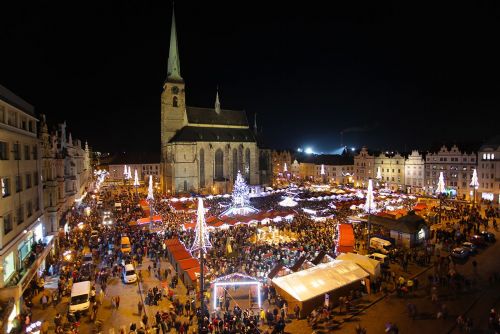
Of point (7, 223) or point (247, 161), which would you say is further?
point (247, 161)

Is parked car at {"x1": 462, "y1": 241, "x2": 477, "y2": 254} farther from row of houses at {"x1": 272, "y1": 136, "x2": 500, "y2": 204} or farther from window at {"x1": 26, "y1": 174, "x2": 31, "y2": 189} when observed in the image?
window at {"x1": 26, "y1": 174, "x2": 31, "y2": 189}

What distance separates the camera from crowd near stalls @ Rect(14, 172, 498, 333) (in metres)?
16.4

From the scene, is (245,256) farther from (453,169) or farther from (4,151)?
(453,169)

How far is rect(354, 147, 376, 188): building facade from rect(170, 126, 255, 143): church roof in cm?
2581

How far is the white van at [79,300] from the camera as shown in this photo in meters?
16.3

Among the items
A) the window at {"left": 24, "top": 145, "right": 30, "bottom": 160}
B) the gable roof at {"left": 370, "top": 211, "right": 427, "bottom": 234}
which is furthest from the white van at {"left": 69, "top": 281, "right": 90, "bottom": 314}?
the gable roof at {"left": 370, "top": 211, "right": 427, "bottom": 234}

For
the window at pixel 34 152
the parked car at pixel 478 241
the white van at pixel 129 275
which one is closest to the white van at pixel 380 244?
the parked car at pixel 478 241

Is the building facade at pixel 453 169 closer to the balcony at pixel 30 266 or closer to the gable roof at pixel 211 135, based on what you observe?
the gable roof at pixel 211 135

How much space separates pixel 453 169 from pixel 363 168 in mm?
19211

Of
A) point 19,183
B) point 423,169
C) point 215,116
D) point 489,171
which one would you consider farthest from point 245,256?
point 215,116

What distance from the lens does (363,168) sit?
72.3 metres

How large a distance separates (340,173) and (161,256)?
6137 centimetres

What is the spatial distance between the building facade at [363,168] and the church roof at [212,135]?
25.8 metres

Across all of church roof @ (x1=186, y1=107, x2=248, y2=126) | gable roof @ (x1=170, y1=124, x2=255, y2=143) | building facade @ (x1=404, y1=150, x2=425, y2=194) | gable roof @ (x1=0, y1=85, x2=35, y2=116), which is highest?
church roof @ (x1=186, y1=107, x2=248, y2=126)
